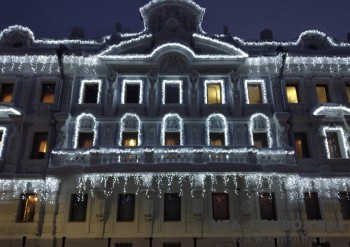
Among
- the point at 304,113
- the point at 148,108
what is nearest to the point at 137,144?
the point at 148,108

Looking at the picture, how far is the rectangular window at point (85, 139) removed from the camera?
24.0 metres

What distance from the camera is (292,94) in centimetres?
2597

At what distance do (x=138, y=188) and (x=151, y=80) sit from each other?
756 cm

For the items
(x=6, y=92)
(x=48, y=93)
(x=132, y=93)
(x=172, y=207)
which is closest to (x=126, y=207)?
(x=172, y=207)

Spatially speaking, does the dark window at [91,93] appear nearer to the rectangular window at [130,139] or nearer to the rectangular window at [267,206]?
the rectangular window at [130,139]

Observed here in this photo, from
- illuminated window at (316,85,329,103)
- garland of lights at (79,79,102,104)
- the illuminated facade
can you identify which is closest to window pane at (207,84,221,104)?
the illuminated facade

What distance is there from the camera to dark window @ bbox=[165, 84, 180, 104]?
2523 centimetres

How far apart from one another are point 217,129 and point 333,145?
796cm

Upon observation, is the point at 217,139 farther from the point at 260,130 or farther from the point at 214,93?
the point at 214,93

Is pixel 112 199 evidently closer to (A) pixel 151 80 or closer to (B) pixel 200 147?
Result: (B) pixel 200 147

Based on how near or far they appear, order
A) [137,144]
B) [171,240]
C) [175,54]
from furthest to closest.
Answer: [175,54], [137,144], [171,240]

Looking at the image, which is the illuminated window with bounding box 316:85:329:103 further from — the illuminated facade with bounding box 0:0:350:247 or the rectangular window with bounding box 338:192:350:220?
the rectangular window with bounding box 338:192:350:220

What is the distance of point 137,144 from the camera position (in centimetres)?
2377

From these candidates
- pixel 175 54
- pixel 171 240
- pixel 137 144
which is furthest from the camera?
pixel 175 54
